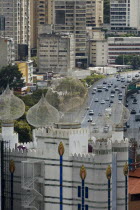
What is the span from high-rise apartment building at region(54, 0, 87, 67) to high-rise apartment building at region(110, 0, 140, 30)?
2623 cm

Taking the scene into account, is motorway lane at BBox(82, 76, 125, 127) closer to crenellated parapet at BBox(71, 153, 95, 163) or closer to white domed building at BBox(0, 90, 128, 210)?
white domed building at BBox(0, 90, 128, 210)

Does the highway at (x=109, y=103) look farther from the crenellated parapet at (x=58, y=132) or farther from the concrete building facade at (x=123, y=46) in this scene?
the crenellated parapet at (x=58, y=132)

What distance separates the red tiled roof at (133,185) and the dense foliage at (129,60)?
108 m

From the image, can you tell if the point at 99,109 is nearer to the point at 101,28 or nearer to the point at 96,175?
the point at 96,175

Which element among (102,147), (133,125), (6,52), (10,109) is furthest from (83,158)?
(6,52)

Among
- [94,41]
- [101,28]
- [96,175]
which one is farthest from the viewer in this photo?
[101,28]

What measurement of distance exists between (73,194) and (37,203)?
4.67 feet

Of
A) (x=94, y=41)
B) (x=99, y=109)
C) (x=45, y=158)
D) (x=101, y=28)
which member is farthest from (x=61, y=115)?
(x=101, y=28)

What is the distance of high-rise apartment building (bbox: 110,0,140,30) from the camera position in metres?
183

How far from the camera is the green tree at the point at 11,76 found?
11145 cm

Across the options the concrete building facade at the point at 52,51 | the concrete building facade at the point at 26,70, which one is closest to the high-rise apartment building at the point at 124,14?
the concrete building facade at the point at 52,51

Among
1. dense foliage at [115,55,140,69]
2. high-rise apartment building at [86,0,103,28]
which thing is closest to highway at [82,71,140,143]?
dense foliage at [115,55,140,69]

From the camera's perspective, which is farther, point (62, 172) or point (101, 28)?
point (101, 28)

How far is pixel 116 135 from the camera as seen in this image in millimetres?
48312
